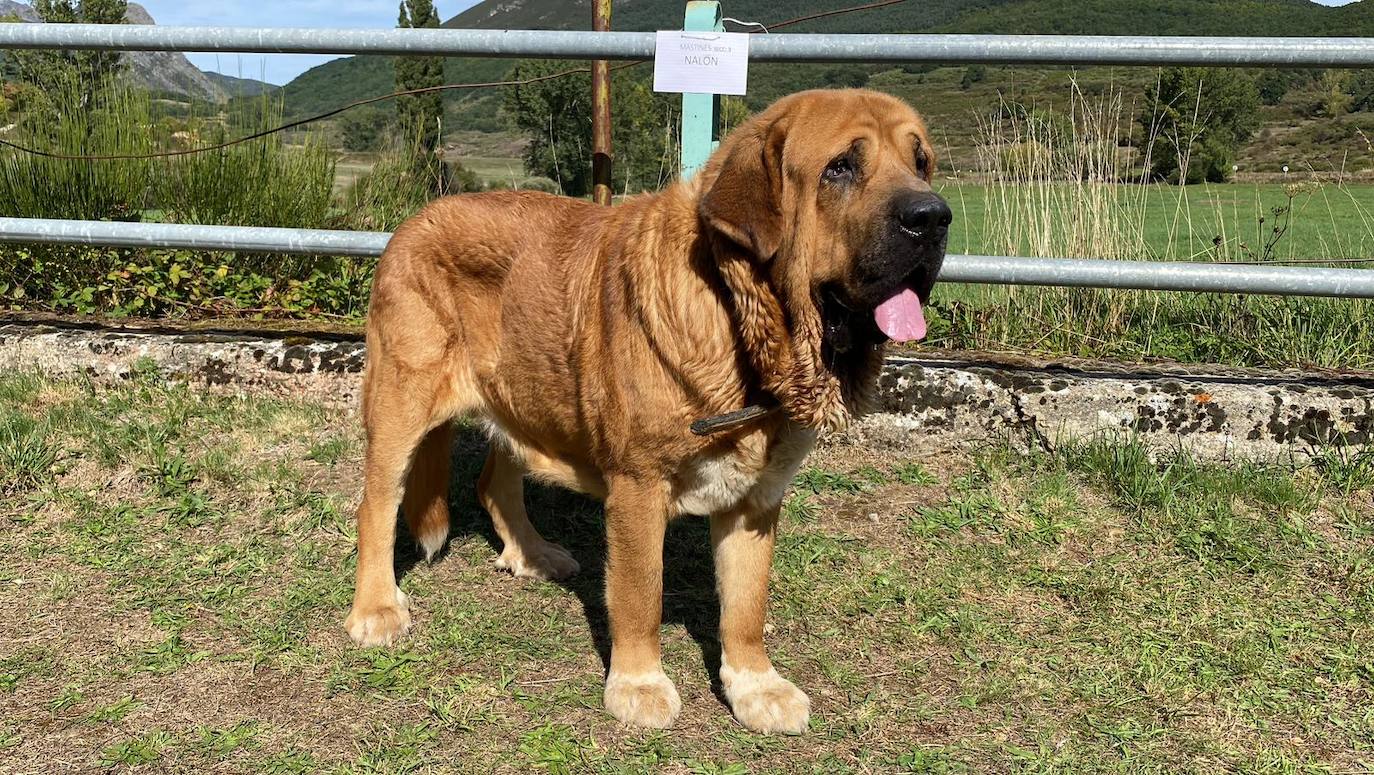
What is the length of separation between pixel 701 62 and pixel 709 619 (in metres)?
2.31

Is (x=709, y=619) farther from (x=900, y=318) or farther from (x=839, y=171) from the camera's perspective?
(x=839, y=171)

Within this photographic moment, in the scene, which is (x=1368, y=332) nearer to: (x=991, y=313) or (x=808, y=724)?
(x=991, y=313)

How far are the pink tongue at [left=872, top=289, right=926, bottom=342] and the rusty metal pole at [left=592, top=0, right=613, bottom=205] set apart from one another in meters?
2.79

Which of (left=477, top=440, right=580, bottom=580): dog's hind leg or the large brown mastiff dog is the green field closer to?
the large brown mastiff dog

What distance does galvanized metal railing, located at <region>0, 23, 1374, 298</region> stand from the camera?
13.1ft

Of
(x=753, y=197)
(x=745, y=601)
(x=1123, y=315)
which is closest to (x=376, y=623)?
(x=745, y=601)

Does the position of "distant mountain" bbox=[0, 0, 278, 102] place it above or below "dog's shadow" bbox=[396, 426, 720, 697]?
above

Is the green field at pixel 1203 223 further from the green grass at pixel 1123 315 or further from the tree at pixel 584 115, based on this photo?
the tree at pixel 584 115

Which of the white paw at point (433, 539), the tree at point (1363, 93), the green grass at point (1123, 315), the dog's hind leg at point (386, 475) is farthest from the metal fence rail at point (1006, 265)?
the tree at point (1363, 93)

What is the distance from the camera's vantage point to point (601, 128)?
16.7 ft

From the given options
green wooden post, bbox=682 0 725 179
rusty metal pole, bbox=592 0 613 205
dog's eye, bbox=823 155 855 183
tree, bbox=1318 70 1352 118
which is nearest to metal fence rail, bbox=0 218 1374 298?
rusty metal pole, bbox=592 0 613 205

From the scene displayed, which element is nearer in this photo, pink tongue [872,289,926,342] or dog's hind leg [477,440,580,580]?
pink tongue [872,289,926,342]

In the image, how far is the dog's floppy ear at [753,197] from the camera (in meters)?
2.50

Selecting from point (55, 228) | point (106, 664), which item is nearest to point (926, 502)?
point (106, 664)
